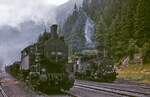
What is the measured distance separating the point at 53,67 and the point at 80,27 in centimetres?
7542

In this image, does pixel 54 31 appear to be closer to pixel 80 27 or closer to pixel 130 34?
pixel 130 34

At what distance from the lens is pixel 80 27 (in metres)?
96.3

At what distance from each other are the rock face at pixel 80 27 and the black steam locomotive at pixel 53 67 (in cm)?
5369

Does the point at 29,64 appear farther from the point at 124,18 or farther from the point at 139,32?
the point at 124,18

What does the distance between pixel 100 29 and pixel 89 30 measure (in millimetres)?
19201

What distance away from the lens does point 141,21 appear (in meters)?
52.0

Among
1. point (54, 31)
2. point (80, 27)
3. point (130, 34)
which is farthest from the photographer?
point (80, 27)

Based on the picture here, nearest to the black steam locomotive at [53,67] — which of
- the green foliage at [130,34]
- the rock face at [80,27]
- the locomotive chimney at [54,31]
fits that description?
the locomotive chimney at [54,31]

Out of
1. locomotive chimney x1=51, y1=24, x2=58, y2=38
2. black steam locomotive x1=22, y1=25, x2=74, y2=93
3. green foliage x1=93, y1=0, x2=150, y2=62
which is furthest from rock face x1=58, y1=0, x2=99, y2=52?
black steam locomotive x1=22, y1=25, x2=74, y2=93

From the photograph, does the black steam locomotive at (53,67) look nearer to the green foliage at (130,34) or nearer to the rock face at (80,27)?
the green foliage at (130,34)

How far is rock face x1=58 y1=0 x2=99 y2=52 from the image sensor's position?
81312mm

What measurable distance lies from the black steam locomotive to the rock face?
53.7 m

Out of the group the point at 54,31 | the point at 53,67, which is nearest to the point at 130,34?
the point at 54,31

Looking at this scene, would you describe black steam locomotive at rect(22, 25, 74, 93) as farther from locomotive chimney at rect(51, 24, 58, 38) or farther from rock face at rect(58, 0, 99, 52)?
rock face at rect(58, 0, 99, 52)
